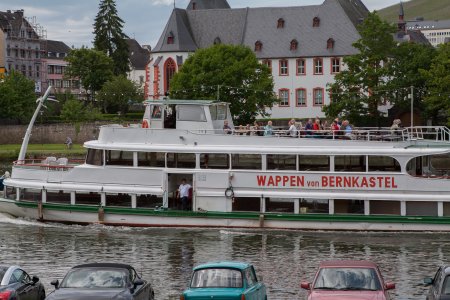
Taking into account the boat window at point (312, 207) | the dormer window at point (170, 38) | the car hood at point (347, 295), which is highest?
the dormer window at point (170, 38)

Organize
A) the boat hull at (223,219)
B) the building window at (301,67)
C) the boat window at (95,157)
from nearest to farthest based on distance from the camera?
the boat hull at (223,219) < the boat window at (95,157) < the building window at (301,67)

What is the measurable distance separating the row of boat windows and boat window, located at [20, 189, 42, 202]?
3.60 meters

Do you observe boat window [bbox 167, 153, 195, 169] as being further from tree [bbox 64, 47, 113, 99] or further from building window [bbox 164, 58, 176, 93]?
tree [bbox 64, 47, 113, 99]

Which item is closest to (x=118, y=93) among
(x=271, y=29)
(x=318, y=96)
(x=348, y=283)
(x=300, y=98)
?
(x=271, y=29)

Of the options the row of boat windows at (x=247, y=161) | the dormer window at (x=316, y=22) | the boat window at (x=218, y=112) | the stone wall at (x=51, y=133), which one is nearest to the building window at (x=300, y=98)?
the dormer window at (x=316, y=22)

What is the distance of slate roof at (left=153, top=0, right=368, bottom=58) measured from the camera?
14125cm

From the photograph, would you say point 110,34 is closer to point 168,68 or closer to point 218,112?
point 168,68

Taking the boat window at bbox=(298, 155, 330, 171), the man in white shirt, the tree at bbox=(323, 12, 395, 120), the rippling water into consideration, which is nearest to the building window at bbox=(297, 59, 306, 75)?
the tree at bbox=(323, 12, 395, 120)

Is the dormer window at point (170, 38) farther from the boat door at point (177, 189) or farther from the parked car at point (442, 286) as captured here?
the parked car at point (442, 286)

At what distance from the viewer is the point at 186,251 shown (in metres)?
44.4

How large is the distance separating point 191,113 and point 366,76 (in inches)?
2172

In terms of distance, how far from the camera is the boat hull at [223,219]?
46969mm

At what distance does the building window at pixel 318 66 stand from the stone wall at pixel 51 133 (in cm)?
3179

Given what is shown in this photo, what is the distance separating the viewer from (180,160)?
162 feet
